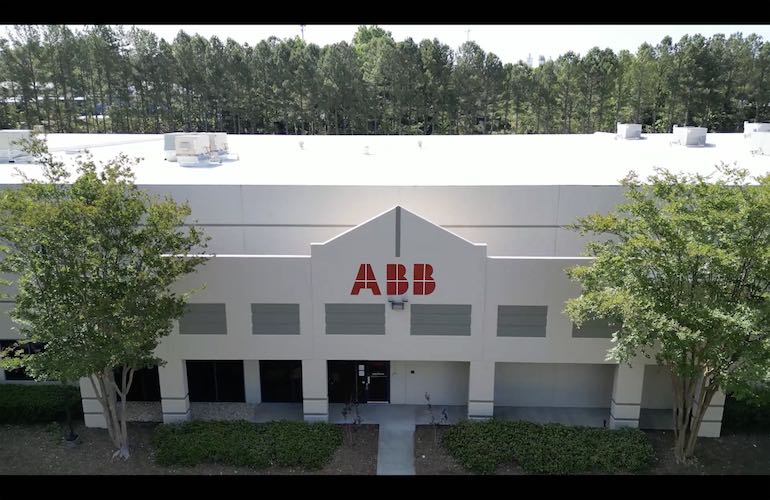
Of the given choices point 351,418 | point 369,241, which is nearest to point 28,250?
point 369,241

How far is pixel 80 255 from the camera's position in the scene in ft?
50.0

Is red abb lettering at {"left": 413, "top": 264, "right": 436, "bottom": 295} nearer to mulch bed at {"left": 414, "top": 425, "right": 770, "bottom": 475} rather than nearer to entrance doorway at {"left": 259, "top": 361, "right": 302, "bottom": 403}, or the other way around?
mulch bed at {"left": 414, "top": 425, "right": 770, "bottom": 475}

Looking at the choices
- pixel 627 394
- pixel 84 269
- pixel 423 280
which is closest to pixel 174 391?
pixel 84 269

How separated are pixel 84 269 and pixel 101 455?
20.2 ft

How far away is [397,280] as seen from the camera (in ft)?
58.8

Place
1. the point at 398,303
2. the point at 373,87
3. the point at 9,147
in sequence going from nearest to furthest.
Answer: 1. the point at 398,303
2. the point at 9,147
3. the point at 373,87

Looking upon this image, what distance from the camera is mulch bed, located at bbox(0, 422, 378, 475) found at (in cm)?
1652

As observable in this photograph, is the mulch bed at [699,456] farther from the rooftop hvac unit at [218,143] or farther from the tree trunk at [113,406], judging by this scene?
the rooftop hvac unit at [218,143]

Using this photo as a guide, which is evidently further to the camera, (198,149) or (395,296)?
(198,149)

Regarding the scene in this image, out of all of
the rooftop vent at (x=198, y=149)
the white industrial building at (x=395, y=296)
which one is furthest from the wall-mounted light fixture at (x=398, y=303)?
the rooftop vent at (x=198, y=149)

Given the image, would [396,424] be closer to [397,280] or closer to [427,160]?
[397,280]

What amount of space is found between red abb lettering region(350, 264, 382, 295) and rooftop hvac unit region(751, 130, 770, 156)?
59.1ft

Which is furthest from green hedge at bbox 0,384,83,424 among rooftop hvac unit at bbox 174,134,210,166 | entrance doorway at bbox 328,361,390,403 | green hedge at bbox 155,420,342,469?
rooftop hvac unit at bbox 174,134,210,166

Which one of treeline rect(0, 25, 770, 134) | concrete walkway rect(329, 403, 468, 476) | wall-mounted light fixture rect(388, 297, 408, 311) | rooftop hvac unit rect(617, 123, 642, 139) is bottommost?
concrete walkway rect(329, 403, 468, 476)
